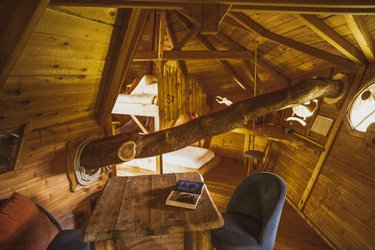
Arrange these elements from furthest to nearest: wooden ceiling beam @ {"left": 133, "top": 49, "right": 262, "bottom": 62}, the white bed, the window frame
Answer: the white bed, wooden ceiling beam @ {"left": 133, "top": 49, "right": 262, "bottom": 62}, the window frame

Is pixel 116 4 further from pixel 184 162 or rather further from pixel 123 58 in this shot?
pixel 184 162

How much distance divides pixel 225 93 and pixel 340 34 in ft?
11.3

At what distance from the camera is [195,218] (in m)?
1.71

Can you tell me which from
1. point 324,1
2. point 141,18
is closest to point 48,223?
point 141,18

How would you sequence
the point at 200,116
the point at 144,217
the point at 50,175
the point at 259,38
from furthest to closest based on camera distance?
the point at 259,38
the point at 200,116
the point at 50,175
the point at 144,217

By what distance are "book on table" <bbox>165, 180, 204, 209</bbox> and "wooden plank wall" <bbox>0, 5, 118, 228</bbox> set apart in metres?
1.69

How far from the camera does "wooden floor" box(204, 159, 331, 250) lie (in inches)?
116

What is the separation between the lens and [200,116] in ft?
10.2

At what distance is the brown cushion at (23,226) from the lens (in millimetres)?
1771

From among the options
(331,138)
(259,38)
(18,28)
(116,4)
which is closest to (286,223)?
(331,138)

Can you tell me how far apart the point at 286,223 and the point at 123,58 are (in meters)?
3.42

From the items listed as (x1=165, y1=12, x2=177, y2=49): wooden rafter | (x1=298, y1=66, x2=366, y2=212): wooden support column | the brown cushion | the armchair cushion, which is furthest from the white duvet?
the brown cushion

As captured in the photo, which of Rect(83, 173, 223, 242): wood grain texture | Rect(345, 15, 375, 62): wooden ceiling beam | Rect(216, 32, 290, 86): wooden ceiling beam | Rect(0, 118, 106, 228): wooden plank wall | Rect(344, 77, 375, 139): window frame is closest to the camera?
Rect(83, 173, 223, 242): wood grain texture

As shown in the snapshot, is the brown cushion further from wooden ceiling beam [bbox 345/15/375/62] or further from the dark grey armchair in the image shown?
wooden ceiling beam [bbox 345/15/375/62]
